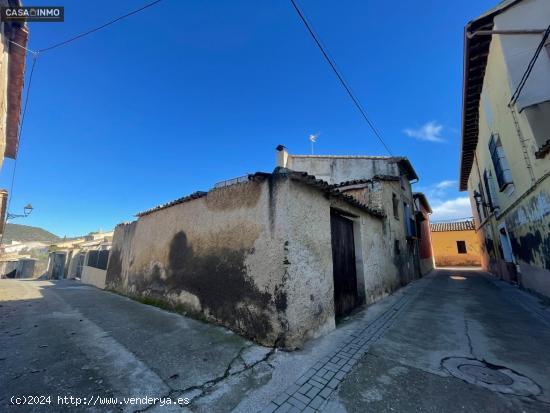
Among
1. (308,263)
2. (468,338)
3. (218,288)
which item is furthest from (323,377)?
(468,338)

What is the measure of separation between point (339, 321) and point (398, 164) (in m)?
10.8

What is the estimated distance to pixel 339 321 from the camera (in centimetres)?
552

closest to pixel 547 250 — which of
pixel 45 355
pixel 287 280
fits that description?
pixel 287 280

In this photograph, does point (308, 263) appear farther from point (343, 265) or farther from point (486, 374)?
point (486, 374)

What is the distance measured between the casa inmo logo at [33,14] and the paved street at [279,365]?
6.50 meters

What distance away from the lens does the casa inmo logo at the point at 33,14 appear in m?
5.14

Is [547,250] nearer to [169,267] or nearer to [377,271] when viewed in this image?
[377,271]

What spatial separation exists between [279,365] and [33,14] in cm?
897

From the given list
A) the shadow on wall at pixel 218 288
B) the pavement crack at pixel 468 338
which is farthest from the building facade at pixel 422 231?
the shadow on wall at pixel 218 288

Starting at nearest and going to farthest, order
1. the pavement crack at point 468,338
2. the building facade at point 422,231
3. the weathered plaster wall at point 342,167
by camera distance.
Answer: the pavement crack at point 468,338, the weathered plaster wall at point 342,167, the building facade at point 422,231

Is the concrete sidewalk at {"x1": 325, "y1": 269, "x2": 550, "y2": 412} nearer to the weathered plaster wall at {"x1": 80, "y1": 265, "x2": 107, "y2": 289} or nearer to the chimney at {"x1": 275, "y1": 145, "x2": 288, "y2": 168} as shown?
the chimney at {"x1": 275, "y1": 145, "x2": 288, "y2": 168}

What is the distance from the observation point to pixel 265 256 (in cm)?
430

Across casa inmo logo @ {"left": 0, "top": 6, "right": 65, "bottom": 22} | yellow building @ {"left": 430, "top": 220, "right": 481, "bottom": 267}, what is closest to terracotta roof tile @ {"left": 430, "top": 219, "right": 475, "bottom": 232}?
yellow building @ {"left": 430, "top": 220, "right": 481, "bottom": 267}

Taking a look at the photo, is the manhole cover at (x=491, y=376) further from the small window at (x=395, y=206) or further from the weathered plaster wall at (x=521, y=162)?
the small window at (x=395, y=206)
